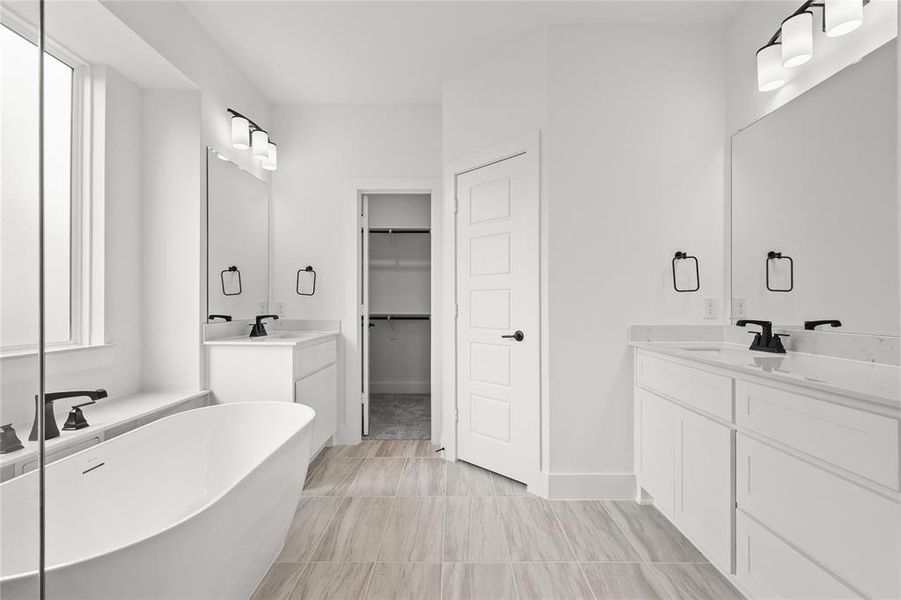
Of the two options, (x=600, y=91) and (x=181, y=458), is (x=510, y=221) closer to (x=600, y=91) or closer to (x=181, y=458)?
(x=600, y=91)

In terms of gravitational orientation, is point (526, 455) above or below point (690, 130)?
below

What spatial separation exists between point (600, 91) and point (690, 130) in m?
0.60

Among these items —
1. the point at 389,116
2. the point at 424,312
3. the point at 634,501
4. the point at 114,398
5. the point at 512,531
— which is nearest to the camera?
the point at 512,531

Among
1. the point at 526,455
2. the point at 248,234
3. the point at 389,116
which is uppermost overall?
the point at 389,116

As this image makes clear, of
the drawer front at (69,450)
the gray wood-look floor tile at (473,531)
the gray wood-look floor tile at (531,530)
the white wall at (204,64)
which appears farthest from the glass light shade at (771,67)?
the drawer front at (69,450)

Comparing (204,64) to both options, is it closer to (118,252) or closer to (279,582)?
→ (118,252)

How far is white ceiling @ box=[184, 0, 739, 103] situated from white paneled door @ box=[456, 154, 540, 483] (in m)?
0.79

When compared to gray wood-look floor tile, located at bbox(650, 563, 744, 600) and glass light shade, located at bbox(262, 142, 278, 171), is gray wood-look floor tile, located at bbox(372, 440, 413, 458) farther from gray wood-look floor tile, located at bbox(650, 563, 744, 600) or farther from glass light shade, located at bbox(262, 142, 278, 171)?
glass light shade, located at bbox(262, 142, 278, 171)

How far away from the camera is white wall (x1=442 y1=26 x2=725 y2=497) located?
99.9 inches

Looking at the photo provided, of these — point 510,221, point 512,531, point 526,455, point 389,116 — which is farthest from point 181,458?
point 389,116

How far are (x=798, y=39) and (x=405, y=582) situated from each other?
2908mm

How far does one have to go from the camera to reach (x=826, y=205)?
187 centimetres

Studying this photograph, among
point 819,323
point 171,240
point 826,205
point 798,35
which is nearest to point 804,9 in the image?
point 798,35

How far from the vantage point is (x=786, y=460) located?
139 cm
